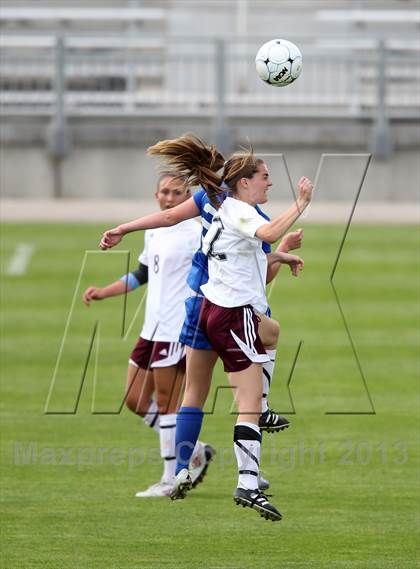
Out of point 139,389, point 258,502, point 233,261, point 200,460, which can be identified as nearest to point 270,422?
point 258,502

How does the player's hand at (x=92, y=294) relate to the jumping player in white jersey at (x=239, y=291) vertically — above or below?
below

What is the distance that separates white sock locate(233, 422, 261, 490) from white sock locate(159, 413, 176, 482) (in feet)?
7.70

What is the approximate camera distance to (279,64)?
845cm

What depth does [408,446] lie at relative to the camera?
12.2m

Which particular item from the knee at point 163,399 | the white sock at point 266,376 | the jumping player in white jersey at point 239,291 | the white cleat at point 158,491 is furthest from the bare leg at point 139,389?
the jumping player in white jersey at point 239,291

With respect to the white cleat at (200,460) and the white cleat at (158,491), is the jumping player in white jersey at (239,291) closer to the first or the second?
the white cleat at (200,460)

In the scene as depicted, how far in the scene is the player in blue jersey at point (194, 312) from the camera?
8109 millimetres

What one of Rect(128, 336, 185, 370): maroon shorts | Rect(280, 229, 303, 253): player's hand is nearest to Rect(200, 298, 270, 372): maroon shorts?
Rect(280, 229, 303, 253): player's hand

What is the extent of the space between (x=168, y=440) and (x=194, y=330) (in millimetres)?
2287

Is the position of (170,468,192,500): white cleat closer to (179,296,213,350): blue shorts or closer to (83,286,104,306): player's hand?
(179,296,213,350): blue shorts

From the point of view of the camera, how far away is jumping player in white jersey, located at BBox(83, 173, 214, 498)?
33.4 ft

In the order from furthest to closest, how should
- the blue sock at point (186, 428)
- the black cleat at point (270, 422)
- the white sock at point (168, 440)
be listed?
1. the white sock at point (168, 440)
2. the black cleat at point (270, 422)
3. the blue sock at point (186, 428)

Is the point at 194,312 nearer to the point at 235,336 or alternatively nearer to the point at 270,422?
the point at 235,336

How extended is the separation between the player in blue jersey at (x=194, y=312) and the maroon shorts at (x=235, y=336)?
0.62 feet
